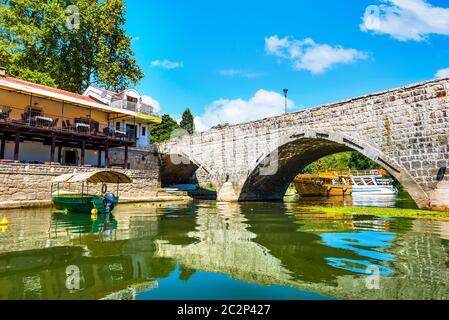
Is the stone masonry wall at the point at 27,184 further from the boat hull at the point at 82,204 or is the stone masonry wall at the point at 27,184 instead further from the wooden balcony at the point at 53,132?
the boat hull at the point at 82,204

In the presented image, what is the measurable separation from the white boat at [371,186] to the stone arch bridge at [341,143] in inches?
715

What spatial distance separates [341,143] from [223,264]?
37.7ft

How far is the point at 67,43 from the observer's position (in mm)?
27828

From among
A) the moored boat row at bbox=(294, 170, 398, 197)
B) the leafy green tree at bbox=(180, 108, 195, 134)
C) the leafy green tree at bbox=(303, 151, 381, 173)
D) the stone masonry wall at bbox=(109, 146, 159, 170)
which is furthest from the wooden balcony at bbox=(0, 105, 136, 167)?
the leafy green tree at bbox=(303, 151, 381, 173)

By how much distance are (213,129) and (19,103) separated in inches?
485

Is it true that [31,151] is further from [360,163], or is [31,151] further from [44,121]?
[360,163]

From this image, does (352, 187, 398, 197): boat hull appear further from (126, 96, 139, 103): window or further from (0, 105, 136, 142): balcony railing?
(0, 105, 136, 142): balcony railing

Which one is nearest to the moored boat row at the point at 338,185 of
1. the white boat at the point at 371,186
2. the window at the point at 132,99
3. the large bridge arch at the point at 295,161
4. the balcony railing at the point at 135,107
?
the white boat at the point at 371,186

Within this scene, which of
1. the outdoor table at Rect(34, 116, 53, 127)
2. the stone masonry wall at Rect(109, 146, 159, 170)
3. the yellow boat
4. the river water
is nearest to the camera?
the river water

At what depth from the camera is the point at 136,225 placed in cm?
855

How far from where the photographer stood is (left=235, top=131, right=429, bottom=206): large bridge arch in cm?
1209

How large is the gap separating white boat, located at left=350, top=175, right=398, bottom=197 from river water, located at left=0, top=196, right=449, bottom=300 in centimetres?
3025
